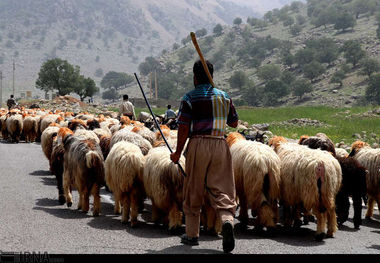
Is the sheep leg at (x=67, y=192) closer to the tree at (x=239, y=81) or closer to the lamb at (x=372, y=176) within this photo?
the lamb at (x=372, y=176)

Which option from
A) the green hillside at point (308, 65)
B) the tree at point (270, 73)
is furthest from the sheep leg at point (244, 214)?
the tree at point (270, 73)

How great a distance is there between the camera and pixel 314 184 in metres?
7.18

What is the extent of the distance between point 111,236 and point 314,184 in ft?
9.08

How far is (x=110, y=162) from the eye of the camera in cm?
802

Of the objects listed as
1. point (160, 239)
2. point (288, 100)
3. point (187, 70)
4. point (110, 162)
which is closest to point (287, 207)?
point (160, 239)

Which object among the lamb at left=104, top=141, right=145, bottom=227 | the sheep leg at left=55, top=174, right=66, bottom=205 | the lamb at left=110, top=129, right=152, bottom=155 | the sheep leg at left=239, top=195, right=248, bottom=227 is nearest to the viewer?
the sheep leg at left=239, top=195, right=248, bottom=227

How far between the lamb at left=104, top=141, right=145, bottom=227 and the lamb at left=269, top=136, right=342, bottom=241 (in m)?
2.09

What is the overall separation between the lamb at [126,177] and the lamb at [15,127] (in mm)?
15717

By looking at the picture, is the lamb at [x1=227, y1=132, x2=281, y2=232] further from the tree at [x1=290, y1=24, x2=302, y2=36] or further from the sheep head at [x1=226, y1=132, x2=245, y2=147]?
Result: the tree at [x1=290, y1=24, x2=302, y2=36]

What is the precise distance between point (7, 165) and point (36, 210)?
653cm

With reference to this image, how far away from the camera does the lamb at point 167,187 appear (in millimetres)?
7262

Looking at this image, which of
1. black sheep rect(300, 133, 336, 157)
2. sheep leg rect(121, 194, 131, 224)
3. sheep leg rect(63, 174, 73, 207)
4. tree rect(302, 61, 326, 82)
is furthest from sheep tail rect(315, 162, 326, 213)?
tree rect(302, 61, 326, 82)

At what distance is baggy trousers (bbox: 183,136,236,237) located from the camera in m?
6.25

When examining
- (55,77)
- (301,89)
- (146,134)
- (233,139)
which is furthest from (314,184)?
(301,89)
